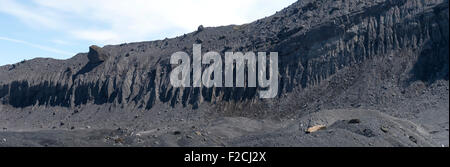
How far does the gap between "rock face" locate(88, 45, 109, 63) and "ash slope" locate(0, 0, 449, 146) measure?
0.17 meters

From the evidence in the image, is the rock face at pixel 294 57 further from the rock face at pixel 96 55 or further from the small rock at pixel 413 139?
the small rock at pixel 413 139

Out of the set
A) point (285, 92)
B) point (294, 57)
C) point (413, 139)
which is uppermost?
point (294, 57)

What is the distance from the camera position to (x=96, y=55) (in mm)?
60969

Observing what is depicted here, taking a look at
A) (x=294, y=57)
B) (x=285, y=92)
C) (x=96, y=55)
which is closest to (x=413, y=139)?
(x=285, y=92)

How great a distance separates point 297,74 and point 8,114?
43.3 meters

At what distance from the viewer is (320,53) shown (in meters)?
40.3

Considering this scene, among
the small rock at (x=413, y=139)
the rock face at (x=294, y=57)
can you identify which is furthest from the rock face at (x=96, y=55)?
the small rock at (x=413, y=139)

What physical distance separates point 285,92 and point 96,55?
32737 millimetres

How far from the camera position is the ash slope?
83.4 feet

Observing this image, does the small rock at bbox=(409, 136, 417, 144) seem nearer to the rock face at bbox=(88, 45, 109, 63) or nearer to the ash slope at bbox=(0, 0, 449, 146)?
the ash slope at bbox=(0, 0, 449, 146)

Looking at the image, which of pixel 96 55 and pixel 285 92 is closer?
pixel 285 92

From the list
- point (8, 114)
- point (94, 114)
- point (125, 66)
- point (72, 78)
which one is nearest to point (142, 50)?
point (125, 66)

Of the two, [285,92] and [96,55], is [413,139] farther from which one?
[96,55]

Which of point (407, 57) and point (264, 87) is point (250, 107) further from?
point (407, 57)
